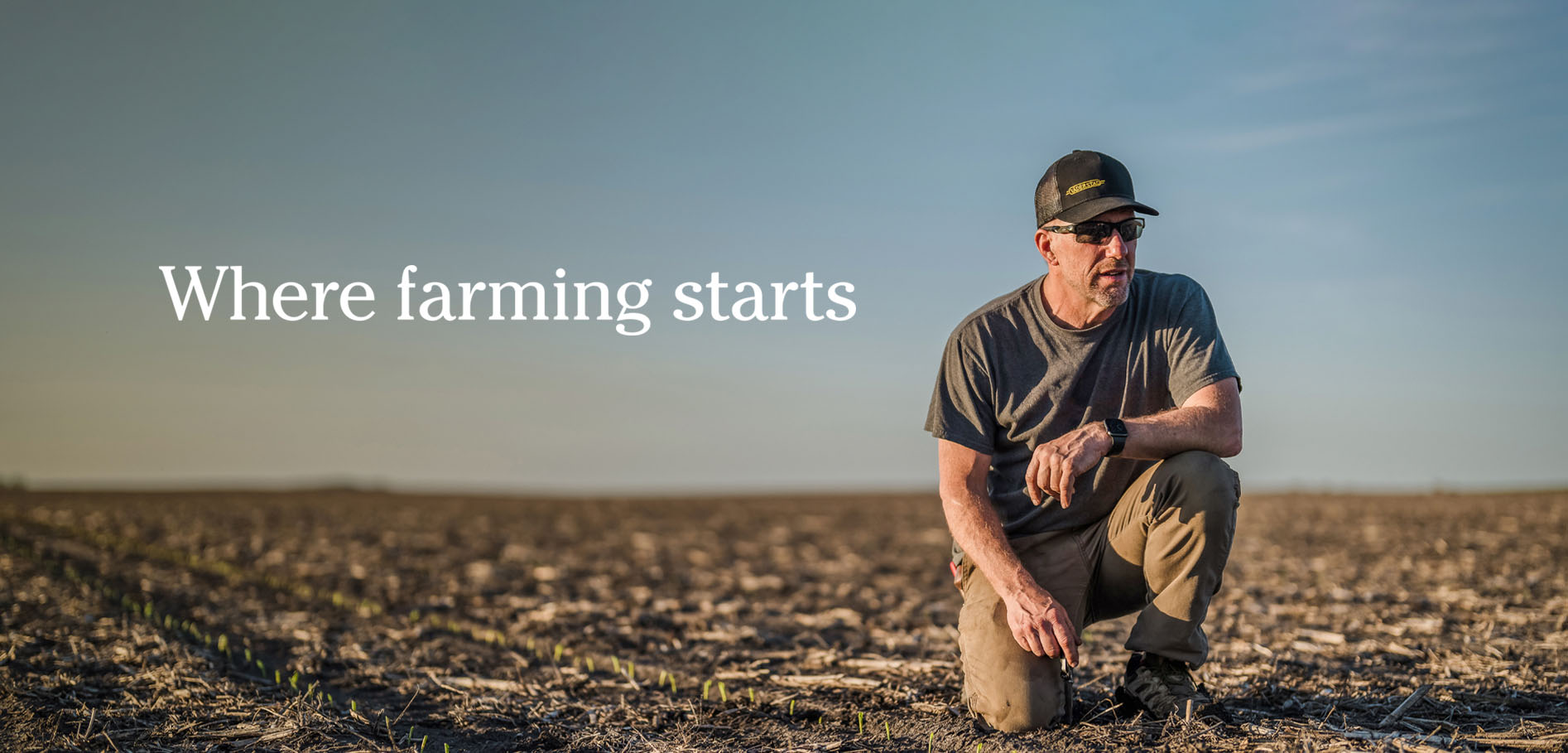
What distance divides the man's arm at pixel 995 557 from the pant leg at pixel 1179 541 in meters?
0.44

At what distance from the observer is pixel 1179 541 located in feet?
14.7

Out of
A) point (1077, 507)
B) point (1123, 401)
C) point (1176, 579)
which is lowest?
point (1176, 579)

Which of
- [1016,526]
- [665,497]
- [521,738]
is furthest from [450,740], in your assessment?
[665,497]

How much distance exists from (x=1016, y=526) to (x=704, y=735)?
68.3 inches

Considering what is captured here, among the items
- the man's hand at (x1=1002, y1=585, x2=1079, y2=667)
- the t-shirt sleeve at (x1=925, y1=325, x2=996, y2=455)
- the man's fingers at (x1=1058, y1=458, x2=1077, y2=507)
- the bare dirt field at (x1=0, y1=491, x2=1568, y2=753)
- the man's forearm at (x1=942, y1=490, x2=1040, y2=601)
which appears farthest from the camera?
the bare dirt field at (x1=0, y1=491, x2=1568, y2=753)

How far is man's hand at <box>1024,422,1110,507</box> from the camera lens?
4.11 meters

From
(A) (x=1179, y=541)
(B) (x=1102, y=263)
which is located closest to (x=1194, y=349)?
(B) (x=1102, y=263)

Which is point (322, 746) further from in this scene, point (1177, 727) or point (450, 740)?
point (1177, 727)

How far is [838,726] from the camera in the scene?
5027mm

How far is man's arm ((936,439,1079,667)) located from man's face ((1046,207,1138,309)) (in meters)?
0.84

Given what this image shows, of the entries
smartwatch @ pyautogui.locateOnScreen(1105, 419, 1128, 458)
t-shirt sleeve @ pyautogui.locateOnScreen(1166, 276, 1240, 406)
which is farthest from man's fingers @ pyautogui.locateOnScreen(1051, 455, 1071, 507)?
t-shirt sleeve @ pyautogui.locateOnScreen(1166, 276, 1240, 406)

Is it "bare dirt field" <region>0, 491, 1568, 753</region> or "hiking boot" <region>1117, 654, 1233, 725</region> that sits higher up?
"hiking boot" <region>1117, 654, 1233, 725</region>

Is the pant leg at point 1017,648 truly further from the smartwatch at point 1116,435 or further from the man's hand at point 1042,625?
the smartwatch at point 1116,435

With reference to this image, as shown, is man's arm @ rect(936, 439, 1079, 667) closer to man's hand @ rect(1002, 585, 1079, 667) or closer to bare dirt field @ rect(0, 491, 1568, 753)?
man's hand @ rect(1002, 585, 1079, 667)
